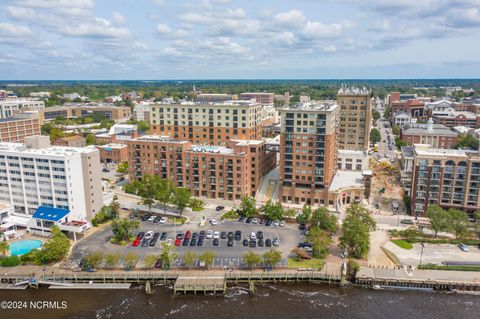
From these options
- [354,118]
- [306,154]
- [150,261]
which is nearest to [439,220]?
[306,154]

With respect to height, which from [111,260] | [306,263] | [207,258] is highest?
[207,258]

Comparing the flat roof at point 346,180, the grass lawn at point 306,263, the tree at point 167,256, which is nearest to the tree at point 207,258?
the tree at point 167,256

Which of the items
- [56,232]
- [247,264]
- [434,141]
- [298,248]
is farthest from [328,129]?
[434,141]

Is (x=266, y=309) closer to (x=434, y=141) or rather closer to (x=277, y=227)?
(x=277, y=227)

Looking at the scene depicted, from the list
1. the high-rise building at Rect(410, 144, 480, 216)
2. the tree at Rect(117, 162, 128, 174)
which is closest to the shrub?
the tree at Rect(117, 162, 128, 174)

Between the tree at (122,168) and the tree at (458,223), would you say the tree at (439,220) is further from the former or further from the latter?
the tree at (122,168)

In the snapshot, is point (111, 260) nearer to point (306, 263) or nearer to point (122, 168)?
point (306, 263)

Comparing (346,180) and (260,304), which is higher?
(346,180)

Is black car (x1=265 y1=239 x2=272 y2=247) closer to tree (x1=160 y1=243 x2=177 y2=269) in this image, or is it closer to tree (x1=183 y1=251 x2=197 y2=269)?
tree (x1=183 y1=251 x2=197 y2=269)
